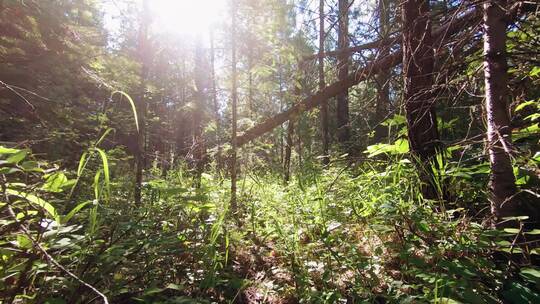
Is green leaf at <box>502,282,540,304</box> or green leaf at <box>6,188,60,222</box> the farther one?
green leaf at <box>6,188,60,222</box>

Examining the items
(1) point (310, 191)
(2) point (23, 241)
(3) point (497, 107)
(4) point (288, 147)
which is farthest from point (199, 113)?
(3) point (497, 107)

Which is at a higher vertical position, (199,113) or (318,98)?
(199,113)

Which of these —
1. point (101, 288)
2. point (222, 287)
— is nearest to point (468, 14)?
point (222, 287)

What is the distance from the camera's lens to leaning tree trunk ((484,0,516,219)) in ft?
6.75

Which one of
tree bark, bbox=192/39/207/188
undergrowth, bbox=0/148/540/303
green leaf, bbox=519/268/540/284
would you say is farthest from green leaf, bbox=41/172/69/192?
tree bark, bbox=192/39/207/188

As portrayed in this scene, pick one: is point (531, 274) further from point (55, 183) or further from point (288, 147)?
point (288, 147)

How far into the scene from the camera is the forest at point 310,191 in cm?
189

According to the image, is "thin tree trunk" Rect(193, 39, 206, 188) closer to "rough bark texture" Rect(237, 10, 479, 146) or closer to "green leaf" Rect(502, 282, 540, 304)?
"rough bark texture" Rect(237, 10, 479, 146)

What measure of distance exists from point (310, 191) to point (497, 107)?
2.41 m

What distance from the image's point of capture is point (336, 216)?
3.15 meters

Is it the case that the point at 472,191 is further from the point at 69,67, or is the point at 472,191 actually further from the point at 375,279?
the point at 69,67

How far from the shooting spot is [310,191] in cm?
412

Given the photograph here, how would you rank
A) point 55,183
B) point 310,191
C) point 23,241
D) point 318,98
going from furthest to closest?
point 318,98
point 310,191
point 55,183
point 23,241

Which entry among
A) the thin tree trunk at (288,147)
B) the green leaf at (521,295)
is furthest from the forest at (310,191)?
the thin tree trunk at (288,147)
